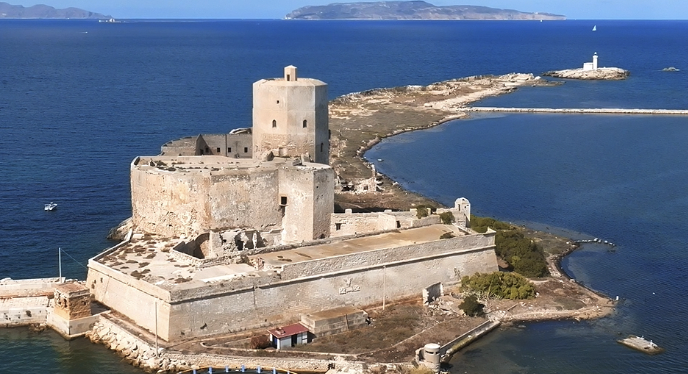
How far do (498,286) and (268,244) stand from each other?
1062 cm

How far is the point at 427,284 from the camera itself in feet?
123

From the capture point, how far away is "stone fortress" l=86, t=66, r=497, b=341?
32781mm

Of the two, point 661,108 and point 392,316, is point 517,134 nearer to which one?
point 661,108

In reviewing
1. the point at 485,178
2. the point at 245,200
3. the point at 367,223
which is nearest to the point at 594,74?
the point at 485,178

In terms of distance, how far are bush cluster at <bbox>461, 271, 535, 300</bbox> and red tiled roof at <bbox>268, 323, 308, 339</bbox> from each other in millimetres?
8881

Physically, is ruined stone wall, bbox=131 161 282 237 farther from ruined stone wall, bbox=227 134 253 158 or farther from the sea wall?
ruined stone wall, bbox=227 134 253 158

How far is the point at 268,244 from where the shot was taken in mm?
40375

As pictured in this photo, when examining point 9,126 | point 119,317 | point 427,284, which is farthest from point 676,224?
point 9,126

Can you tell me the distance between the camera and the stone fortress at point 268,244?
32781 millimetres

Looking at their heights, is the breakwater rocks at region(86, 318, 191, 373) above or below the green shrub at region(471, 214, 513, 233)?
below

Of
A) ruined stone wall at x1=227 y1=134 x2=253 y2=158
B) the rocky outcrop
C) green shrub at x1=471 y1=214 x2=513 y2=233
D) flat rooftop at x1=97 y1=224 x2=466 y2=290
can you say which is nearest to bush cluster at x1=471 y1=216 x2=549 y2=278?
green shrub at x1=471 y1=214 x2=513 y2=233

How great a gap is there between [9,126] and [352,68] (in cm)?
9302

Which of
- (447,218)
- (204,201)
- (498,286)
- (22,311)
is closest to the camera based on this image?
(22,311)

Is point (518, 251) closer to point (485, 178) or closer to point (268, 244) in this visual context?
point (268, 244)
